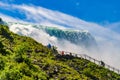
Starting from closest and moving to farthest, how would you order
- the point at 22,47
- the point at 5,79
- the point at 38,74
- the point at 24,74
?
the point at 5,79, the point at 24,74, the point at 38,74, the point at 22,47

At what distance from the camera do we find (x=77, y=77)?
184875 millimetres

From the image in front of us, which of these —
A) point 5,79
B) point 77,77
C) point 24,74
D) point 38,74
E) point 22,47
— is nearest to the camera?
point 5,79

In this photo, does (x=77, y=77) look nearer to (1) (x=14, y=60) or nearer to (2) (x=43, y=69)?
(2) (x=43, y=69)

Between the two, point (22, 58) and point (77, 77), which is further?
point (77, 77)

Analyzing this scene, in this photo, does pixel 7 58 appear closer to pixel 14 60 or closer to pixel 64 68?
pixel 14 60

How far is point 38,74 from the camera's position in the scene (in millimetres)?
150000

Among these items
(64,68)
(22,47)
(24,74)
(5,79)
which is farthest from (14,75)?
(64,68)

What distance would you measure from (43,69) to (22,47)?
14283 millimetres

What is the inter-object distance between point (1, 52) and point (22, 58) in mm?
12404

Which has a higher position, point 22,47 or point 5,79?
point 22,47

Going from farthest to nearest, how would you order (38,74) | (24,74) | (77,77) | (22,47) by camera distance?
(77,77), (22,47), (38,74), (24,74)

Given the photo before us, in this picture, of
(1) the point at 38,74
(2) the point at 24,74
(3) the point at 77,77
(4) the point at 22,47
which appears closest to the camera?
(2) the point at 24,74

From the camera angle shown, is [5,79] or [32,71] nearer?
[5,79]

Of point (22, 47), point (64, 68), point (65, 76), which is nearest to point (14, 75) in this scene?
point (22, 47)
